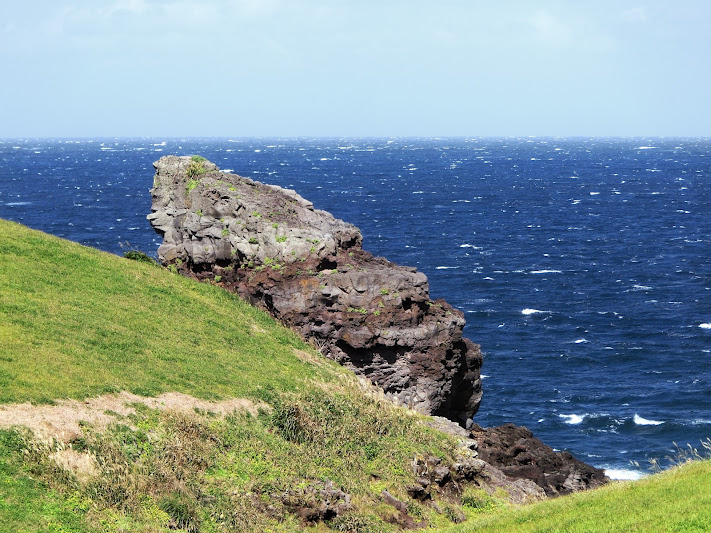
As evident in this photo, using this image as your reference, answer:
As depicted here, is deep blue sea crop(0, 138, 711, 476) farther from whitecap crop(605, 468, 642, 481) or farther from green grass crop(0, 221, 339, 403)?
green grass crop(0, 221, 339, 403)

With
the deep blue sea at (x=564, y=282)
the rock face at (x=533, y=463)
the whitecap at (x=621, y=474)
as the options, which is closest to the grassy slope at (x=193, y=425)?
the rock face at (x=533, y=463)

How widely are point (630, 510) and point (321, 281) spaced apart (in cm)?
1943

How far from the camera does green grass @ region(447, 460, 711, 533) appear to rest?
1670cm

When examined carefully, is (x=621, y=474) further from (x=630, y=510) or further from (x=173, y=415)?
(x=173, y=415)

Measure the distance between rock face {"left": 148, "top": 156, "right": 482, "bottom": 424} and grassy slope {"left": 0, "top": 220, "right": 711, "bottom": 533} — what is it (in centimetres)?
177

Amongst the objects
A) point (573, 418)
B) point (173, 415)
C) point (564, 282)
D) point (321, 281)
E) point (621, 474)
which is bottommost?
point (621, 474)

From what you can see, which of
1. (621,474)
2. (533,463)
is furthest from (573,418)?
(533,463)

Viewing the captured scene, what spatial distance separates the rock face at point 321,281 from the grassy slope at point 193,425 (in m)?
1.77

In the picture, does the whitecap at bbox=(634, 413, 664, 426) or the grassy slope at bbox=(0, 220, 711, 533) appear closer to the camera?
the grassy slope at bbox=(0, 220, 711, 533)

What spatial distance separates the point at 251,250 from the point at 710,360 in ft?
121

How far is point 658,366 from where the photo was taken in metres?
57.7

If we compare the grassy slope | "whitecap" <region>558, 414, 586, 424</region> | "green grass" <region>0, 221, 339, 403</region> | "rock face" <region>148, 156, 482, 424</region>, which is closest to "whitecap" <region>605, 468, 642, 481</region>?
"whitecap" <region>558, 414, 586, 424</region>

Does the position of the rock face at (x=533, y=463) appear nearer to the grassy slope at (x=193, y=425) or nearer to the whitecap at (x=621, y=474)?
the grassy slope at (x=193, y=425)

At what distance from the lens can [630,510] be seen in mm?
18047
